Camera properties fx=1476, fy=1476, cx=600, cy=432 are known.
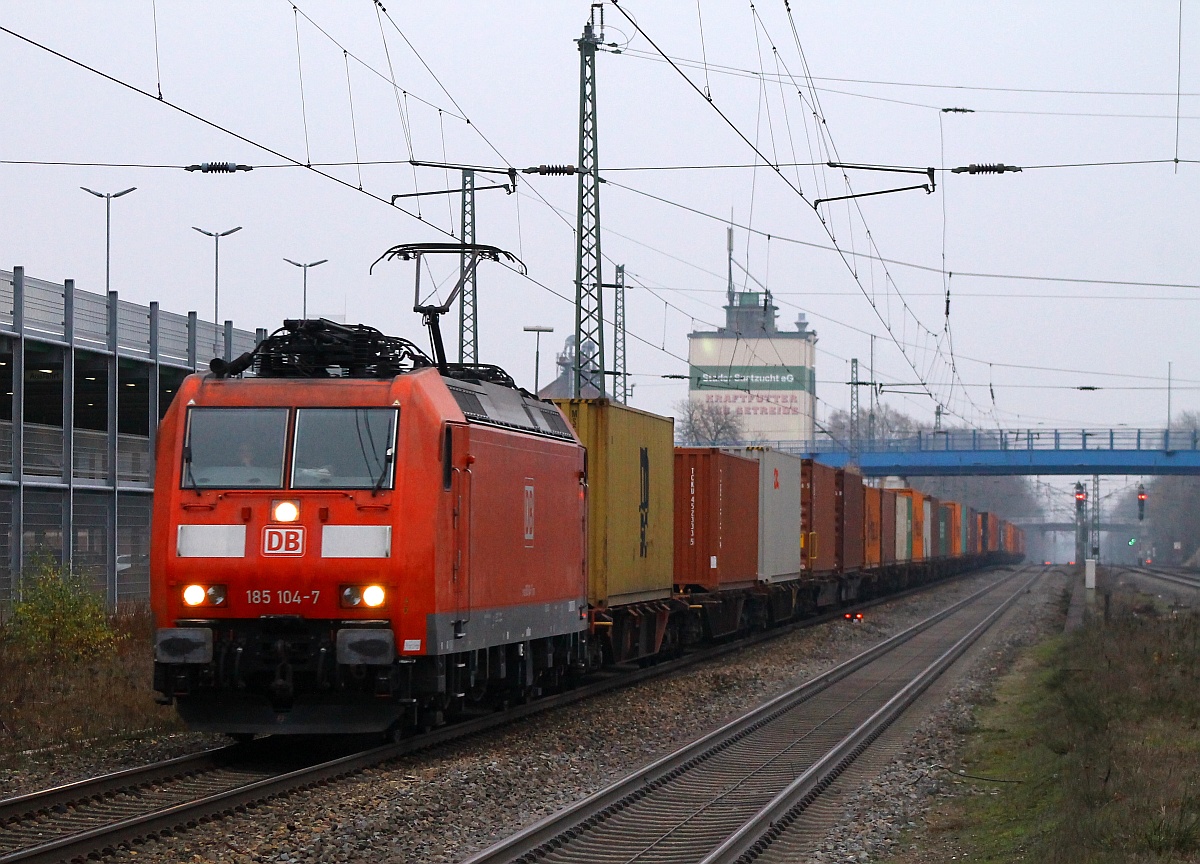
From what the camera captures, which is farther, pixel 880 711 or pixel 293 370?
pixel 880 711

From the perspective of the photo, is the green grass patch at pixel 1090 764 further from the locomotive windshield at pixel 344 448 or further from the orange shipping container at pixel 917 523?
the orange shipping container at pixel 917 523

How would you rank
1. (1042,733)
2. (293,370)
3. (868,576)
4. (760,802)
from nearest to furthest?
(760,802) → (293,370) → (1042,733) → (868,576)

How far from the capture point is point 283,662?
39.1 ft

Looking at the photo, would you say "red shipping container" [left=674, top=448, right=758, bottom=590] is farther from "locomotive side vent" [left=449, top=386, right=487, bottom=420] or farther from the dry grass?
"locomotive side vent" [left=449, top=386, right=487, bottom=420]

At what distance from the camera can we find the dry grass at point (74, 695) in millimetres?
13781

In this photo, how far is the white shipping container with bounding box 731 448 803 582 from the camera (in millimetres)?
27531

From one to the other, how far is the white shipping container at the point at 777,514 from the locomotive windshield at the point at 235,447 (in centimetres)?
1570

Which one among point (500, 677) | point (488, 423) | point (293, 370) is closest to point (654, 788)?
point (500, 677)

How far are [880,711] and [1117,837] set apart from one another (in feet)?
29.0

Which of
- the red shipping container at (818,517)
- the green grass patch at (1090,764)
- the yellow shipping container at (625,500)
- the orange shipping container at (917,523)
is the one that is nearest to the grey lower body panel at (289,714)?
the green grass patch at (1090,764)

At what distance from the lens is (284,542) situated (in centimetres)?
1210

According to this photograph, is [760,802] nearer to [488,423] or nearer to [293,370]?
[488,423]

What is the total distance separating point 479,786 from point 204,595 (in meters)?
2.79

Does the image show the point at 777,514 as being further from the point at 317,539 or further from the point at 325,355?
the point at 317,539
